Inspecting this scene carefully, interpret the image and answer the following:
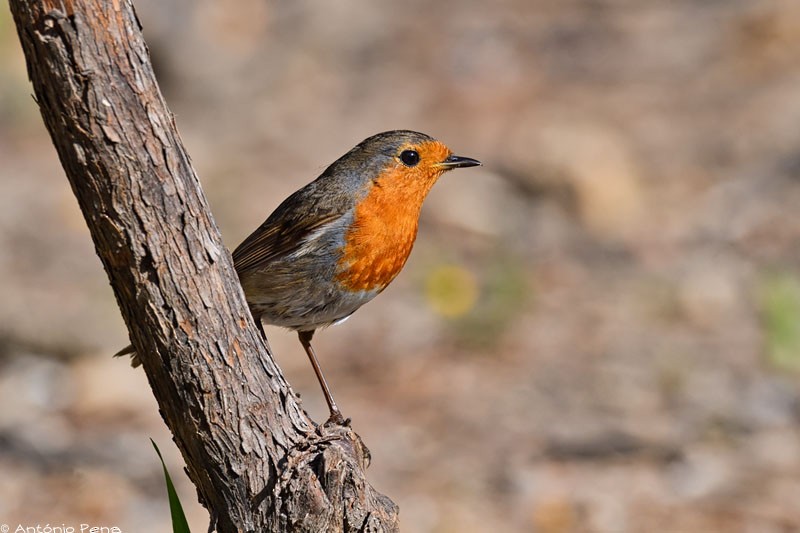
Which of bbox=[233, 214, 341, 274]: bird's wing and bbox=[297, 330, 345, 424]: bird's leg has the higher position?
bbox=[233, 214, 341, 274]: bird's wing

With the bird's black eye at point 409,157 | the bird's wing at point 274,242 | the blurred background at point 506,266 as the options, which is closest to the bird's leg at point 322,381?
the bird's wing at point 274,242

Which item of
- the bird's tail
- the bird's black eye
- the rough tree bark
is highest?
the bird's black eye

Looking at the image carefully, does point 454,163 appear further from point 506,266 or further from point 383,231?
point 506,266

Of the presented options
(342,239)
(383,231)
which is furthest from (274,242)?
(383,231)

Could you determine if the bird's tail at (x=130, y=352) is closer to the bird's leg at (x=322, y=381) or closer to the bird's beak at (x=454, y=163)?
the bird's leg at (x=322, y=381)

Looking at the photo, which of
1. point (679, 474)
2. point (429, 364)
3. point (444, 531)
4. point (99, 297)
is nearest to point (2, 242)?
point (99, 297)

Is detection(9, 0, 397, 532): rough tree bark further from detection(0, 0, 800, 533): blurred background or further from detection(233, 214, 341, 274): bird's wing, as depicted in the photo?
detection(0, 0, 800, 533): blurred background

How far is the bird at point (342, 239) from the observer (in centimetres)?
451

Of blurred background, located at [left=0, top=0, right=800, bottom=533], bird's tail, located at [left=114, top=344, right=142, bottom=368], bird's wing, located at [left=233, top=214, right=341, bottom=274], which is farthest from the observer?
blurred background, located at [left=0, top=0, right=800, bottom=533]

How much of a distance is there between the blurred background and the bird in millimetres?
2158

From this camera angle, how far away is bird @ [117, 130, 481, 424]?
4508 mm

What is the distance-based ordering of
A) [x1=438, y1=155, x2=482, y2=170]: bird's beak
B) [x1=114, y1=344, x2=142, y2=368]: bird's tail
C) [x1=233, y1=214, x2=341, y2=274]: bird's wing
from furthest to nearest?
[x1=438, y1=155, x2=482, y2=170]: bird's beak → [x1=233, y1=214, x2=341, y2=274]: bird's wing → [x1=114, y1=344, x2=142, y2=368]: bird's tail

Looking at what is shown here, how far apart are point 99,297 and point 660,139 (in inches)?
230

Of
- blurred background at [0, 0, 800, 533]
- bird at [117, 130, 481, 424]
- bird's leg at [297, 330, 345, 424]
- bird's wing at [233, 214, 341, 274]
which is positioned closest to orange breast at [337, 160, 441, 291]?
bird at [117, 130, 481, 424]
